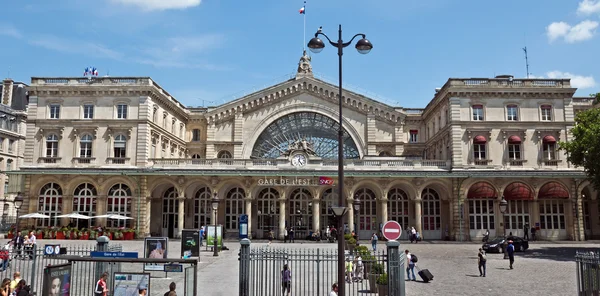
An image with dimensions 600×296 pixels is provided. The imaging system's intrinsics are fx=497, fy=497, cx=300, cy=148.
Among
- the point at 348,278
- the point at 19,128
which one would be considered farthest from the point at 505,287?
the point at 19,128

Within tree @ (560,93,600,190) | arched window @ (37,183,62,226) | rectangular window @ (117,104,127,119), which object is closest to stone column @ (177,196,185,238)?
rectangular window @ (117,104,127,119)

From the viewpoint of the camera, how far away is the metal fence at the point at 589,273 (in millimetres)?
12836

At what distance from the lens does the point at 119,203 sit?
4656 centimetres

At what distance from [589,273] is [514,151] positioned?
114ft

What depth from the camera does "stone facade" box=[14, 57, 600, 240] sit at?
148 feet

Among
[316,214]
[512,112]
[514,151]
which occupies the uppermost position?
[512,112]

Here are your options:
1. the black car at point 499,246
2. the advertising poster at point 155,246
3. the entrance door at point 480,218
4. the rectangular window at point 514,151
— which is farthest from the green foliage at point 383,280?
the rectangular window at point 514,151

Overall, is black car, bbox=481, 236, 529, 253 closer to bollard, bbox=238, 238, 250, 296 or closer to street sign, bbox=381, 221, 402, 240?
street sign, bbox=381, 221, 402, 240

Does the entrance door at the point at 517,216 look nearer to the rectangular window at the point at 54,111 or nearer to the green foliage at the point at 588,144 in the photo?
the green foliage at the point at 588,144

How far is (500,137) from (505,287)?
91.5ft

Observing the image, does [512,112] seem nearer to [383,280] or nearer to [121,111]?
[383,280]

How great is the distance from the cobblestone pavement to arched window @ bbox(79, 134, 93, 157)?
52.5ft

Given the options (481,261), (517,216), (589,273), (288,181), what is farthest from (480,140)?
(589,273)

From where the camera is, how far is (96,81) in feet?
155
